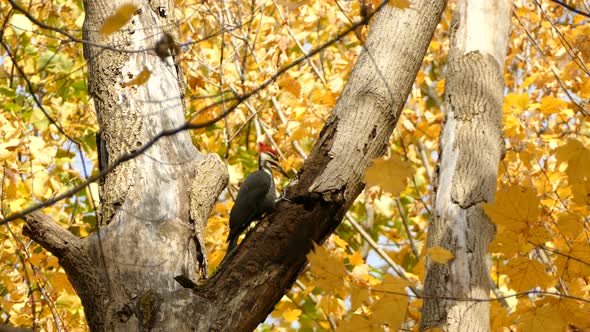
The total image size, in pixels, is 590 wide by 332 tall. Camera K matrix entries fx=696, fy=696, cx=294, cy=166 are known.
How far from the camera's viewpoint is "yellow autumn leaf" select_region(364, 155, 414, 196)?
233 centimetres

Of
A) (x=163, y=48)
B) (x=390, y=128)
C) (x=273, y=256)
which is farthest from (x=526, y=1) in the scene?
(x=163, y=48)

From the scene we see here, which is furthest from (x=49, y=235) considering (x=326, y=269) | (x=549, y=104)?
(x=549, y=104)

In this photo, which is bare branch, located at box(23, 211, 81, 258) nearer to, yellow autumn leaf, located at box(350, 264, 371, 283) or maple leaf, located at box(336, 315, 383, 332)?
maple leaf, located at box(336, 315, 383, 332)

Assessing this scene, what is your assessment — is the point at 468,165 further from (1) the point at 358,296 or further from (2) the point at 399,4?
(2) the point at 399,4

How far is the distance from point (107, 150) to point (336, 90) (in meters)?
2.36

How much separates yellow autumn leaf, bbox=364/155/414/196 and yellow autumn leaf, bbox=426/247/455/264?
1.40 ft

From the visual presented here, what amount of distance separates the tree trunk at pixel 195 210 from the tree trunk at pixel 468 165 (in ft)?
1.32

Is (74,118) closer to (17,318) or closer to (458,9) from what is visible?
(17,318)

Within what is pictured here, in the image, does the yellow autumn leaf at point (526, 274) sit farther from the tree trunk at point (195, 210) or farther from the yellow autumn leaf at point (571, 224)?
the tree trunk at point (195, 210)

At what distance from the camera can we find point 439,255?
2.67 m

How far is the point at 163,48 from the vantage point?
5.62 feet

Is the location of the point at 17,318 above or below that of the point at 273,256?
above

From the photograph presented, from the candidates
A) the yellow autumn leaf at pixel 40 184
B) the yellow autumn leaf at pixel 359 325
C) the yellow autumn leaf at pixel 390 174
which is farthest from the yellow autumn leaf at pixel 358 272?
the yellow autumn leaf at pixel 40 184

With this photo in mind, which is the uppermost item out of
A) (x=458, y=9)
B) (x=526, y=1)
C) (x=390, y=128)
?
(x=526, y=1)
